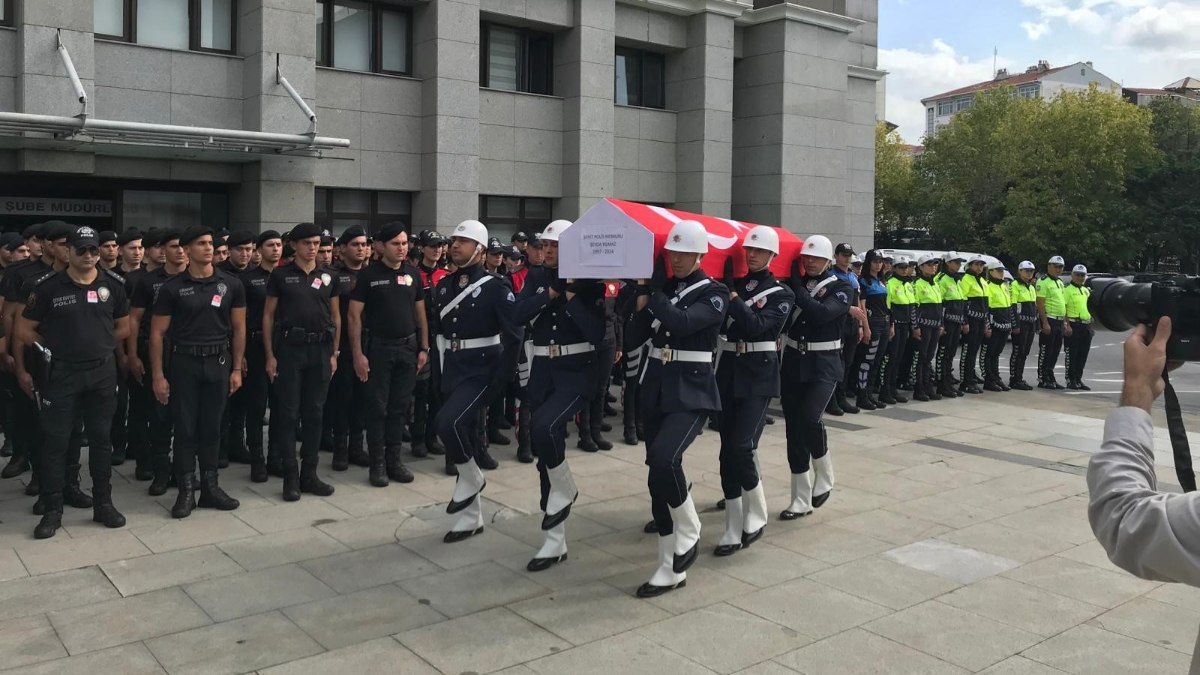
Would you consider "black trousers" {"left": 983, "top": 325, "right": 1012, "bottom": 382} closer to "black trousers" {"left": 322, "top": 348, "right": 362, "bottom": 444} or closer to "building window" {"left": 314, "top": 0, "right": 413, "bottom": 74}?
"black trousers" {"left": 322, "top": 348, "right": 362, "bottom": 444}

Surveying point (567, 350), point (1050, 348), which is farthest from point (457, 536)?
point (1050, 348)

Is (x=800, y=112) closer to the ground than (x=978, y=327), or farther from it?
farther from it

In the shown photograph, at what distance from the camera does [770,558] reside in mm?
6637

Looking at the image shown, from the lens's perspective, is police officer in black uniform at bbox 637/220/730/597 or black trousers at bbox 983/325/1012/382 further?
black trousers at bbox 983/325/1012/382

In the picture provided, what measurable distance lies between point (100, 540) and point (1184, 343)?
257 inches

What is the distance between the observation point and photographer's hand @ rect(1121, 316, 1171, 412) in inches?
89.0

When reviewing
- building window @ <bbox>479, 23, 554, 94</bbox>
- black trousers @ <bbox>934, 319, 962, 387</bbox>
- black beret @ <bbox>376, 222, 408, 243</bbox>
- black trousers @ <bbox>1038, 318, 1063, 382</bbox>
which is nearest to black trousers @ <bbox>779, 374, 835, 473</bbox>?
black beret @ <bbox>376, 222, 408, 243</bbox>

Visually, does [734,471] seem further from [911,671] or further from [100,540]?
[100,540]

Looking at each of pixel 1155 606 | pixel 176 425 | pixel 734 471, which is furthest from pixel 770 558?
pixel 176 425

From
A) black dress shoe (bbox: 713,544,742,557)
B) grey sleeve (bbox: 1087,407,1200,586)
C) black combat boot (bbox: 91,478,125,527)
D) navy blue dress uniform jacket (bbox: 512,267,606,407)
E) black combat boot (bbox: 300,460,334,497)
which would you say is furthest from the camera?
black combat boot (bbox: 300,460,334,497)

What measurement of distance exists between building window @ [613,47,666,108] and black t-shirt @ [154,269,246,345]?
47.5 feet

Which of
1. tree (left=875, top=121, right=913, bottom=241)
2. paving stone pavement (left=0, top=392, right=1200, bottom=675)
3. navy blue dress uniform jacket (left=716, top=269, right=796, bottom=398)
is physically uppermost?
tree (left=875, top=121, right=913, bottom=241)

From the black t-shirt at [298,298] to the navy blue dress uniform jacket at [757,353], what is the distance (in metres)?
3.17

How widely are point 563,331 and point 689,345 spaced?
85cm
